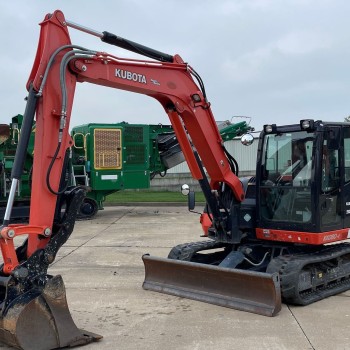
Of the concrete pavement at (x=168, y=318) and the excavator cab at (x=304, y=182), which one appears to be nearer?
the concrete pavement at (x=168, y=318)

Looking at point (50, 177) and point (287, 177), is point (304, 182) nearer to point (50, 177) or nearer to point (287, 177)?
point (287, 177)

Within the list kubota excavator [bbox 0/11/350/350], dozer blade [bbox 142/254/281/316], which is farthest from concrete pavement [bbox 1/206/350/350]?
kubota excavator [bbox 0/11/350/350]

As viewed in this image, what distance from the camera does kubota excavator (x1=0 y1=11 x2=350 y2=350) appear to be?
4.77m

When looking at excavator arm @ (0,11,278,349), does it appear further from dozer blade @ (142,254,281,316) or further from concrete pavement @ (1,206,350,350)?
dozer blade @ (142,254,281,316)

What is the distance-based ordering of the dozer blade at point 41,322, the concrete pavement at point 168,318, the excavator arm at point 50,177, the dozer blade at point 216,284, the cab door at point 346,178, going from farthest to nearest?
1. the cab door at point 346,178
2. the dozer blade at point 216,284
3. the concrete pavement at point 168,318
4. the excavator arm at point 50,177
5. the dozer blade at point 41,322

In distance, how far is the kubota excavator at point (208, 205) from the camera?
477 cm

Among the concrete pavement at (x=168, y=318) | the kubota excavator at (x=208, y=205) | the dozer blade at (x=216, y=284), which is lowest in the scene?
the concrete pavement at (x=168, y=318)

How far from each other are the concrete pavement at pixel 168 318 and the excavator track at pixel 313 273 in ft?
0.48

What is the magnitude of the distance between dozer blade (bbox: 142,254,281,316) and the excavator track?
1.05 feet

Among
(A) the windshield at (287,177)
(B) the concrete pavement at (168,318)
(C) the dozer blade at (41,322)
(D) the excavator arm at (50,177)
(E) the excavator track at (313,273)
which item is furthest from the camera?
(A) the windshield at (287,177)

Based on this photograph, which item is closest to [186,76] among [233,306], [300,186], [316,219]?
[300,186]

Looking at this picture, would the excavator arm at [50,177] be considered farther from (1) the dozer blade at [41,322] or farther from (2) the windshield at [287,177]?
(2) the windshield at [287,177]

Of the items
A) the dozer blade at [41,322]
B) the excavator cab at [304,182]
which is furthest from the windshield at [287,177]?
the dozer blade at [41,322]

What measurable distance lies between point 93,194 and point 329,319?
38.6ft
